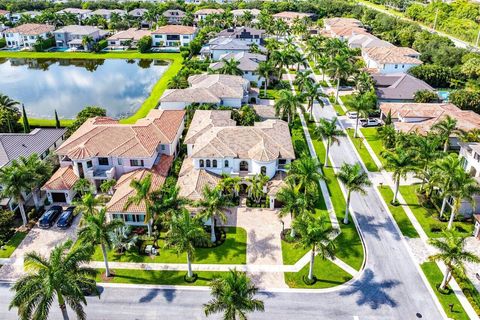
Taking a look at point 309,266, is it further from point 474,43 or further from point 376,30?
point 376,30

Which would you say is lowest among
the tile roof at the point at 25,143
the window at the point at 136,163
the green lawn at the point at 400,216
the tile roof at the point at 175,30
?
the green lawn at the point at 400,216

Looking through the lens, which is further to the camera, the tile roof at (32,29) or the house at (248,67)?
the tile roof at (32,29)

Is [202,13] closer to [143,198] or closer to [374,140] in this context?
[374,140]

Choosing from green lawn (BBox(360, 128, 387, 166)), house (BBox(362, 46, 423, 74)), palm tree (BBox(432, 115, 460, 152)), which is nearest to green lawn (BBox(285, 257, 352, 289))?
green lawn (BBox(360, 128, 387, 166))

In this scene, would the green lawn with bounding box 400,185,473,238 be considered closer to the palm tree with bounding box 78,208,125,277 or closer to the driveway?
the palm tree with bounding box 78,208,125,277

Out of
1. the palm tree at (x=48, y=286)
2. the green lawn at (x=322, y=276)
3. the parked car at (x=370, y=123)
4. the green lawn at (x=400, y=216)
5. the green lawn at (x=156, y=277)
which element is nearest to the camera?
the palm tree at (x=48, y=286)

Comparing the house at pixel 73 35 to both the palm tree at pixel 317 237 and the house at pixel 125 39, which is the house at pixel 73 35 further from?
Result: the palm tree at pixel 317 237

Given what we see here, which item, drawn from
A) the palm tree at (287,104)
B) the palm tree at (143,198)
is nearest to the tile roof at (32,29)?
the palm tree at (287,104)
